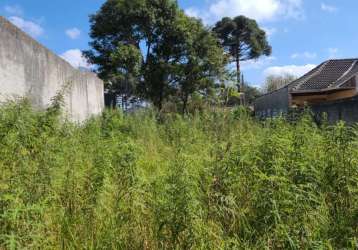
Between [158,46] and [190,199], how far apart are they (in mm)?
15616

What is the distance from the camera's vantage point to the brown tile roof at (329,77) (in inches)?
584

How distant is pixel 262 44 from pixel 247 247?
1109 inches

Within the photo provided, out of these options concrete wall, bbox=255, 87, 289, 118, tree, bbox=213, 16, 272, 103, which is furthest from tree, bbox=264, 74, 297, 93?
concrete wall, bbox=255, 87, 289, 118

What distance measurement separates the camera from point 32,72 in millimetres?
6414

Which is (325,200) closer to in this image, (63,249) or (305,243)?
(305,243)

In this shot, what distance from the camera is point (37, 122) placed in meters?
4.52

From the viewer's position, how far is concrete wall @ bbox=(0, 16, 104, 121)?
538 cm

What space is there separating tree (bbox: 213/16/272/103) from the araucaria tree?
38.3ft

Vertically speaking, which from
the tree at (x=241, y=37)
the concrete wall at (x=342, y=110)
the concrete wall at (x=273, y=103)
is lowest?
the concrete wall at (x=342, y=110)

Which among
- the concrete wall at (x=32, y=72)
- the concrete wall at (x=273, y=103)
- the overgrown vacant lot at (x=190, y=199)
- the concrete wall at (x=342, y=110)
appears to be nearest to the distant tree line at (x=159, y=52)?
the concrete wall at (x=273, y=103)

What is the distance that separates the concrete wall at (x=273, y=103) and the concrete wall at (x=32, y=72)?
6734mm

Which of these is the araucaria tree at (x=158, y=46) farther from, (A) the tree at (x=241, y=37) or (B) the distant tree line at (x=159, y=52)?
(A) the tree at (x=241, y=37)

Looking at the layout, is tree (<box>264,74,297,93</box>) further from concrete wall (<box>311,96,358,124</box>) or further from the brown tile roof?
concrete wall (<box>311,96,358,124</box>)

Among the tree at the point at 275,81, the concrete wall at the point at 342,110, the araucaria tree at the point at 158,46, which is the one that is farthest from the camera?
the tree at the point at 275,81
